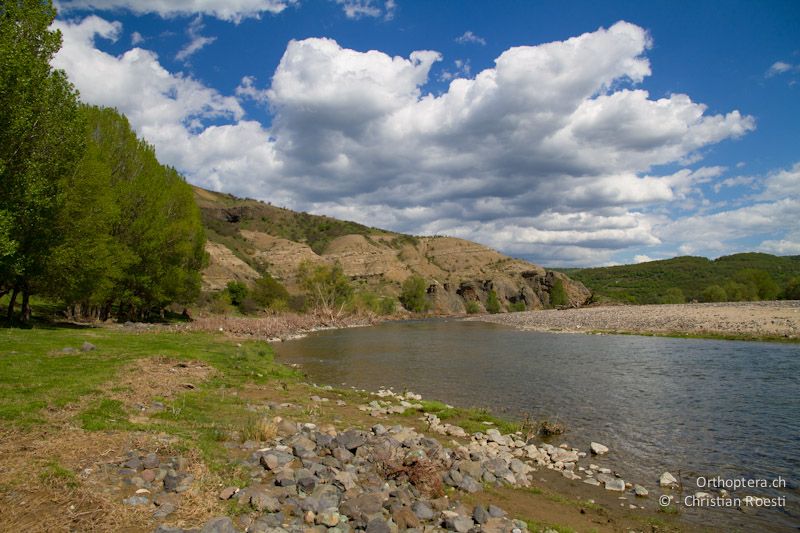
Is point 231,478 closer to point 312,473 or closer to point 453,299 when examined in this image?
point 312,473

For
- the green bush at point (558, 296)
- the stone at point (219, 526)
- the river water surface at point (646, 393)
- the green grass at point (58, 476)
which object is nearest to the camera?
the stone at point (219, 526)

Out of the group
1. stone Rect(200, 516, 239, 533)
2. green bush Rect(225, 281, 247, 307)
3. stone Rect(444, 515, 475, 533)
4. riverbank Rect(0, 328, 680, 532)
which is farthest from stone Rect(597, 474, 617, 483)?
green bush Rect(225, 281, 247, 307)

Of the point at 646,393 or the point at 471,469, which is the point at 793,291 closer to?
the point at 646,393

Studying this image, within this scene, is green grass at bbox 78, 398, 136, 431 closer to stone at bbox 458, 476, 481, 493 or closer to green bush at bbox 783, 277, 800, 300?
stone at bbox 458, 476, 481, 493

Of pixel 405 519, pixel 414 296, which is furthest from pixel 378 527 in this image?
pixel 414 296

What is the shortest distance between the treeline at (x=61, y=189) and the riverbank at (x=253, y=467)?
11.9 m

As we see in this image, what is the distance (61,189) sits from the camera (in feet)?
87.4

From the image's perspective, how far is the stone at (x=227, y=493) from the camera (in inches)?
302

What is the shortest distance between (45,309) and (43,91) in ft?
81.4

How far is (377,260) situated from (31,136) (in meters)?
147

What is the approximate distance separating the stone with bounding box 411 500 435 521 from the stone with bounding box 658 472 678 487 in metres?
6.39

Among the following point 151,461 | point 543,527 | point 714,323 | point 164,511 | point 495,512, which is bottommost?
point 543,527

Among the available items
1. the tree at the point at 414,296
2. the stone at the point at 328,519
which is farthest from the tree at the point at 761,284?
the stone at the point at 328,519

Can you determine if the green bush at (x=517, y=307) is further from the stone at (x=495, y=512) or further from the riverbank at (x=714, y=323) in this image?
the stone at (x=495, y=512)
